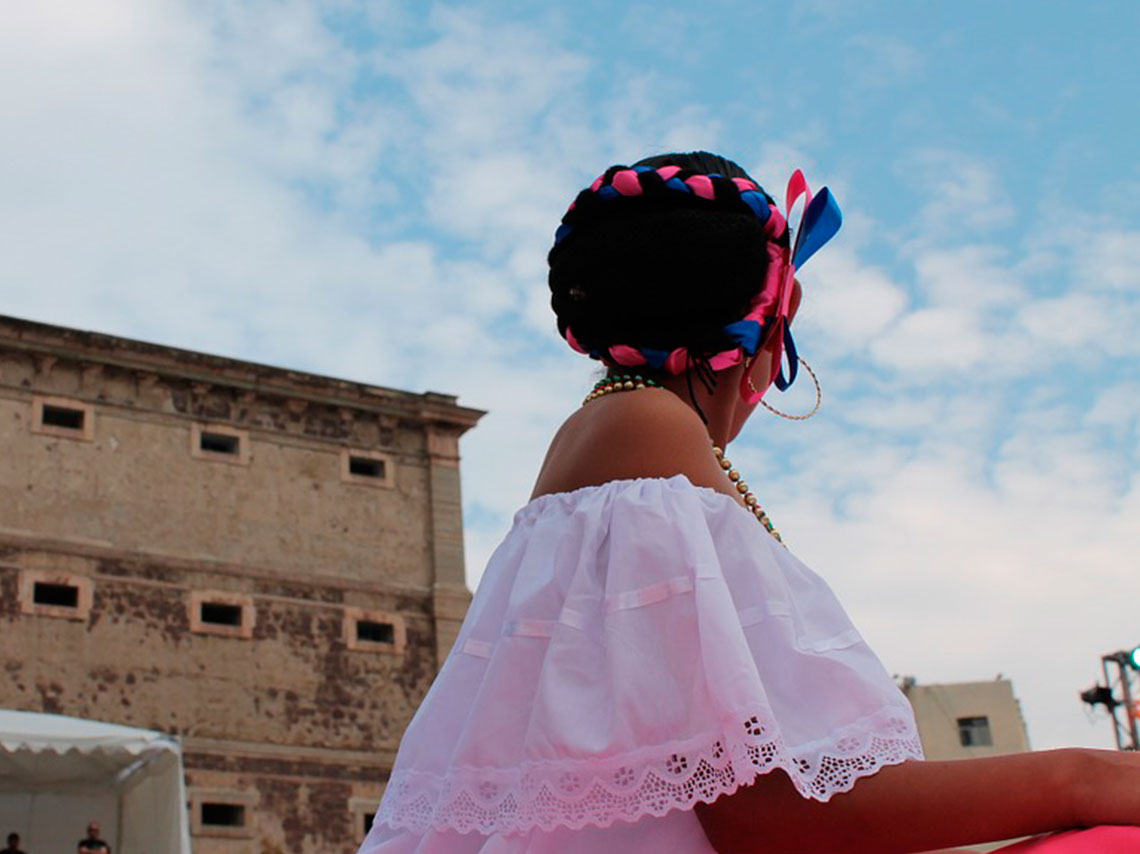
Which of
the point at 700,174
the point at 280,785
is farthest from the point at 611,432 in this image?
the point at 280,785

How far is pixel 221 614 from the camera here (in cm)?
2581

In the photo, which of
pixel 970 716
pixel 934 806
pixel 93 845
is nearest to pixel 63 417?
pixel 93 845

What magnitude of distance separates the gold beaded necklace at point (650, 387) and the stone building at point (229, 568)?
22855mm

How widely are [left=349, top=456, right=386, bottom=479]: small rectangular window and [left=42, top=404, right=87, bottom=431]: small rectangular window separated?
202 inches

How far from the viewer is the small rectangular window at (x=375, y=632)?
27.0m

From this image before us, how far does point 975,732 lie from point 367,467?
21.6 meters

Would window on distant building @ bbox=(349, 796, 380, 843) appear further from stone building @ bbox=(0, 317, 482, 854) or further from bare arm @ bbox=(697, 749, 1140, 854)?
bare arm @ bbox=(697, 749, 1140, 854)

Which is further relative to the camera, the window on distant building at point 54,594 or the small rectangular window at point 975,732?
the small rectangular window at point 975,732

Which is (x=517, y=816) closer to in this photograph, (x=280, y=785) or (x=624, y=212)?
(x=624, y=212)

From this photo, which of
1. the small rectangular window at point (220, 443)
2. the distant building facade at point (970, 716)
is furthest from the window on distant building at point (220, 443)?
the distant building facade at point (970, 716)

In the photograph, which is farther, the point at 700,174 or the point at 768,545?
the point at 700,174

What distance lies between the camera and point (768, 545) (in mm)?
2062

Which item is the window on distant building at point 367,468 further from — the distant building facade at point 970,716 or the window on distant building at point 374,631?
the distant building facade at point 970,716

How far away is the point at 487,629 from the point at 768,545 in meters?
0.45
